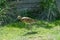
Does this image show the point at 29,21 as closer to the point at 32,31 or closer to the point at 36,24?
the point at 32,31

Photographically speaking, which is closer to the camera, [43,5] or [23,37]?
[23,37]

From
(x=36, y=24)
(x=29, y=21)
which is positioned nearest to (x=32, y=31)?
(x=29, y=21)

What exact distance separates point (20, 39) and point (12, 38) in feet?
1.00

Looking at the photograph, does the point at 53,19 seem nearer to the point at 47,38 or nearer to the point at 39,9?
the point at 39,9

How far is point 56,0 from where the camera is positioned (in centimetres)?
1030

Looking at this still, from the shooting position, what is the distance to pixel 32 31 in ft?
28.1

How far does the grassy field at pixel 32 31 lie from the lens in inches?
311

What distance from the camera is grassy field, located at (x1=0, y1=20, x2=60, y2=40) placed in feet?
25.9

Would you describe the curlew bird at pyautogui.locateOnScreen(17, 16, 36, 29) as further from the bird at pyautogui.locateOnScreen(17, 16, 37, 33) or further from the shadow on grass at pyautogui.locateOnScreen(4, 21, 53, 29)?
the shadow on grass at pyautogui.locateOnScreen(4, 21, 53, 29)

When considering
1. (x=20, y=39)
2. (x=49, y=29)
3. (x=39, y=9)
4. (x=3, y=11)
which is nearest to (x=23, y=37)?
(x=20, y=39)

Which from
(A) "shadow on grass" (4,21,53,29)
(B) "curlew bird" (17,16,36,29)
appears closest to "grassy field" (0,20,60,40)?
(A) "shadow on grass" (4,21,53,29)

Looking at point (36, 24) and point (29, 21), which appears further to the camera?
A: point (36, 24)

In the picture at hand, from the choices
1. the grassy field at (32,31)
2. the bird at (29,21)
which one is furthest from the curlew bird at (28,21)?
the grassy field at (32,31)

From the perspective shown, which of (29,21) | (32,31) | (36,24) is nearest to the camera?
(32,31)
